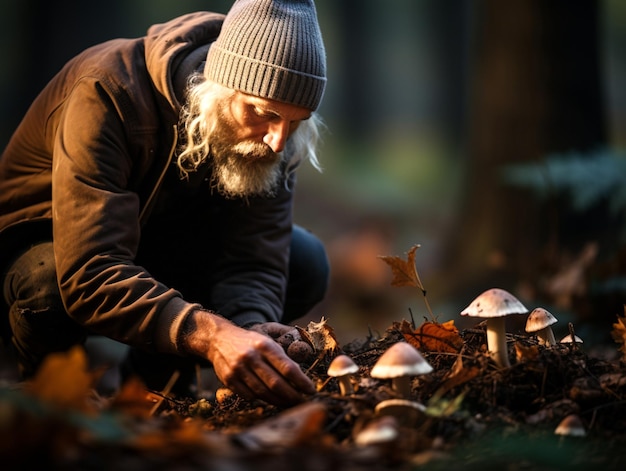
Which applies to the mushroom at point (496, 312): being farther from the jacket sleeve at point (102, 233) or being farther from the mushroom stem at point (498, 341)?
the jacket sleeve at point (102, 233)

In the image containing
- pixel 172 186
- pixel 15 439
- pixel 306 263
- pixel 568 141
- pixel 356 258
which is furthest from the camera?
pixel 356 258

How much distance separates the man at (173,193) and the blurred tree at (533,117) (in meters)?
2.83

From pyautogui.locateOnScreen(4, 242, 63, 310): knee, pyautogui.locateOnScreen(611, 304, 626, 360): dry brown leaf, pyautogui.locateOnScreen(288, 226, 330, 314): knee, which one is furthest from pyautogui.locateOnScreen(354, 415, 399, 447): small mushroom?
pyautogui.locateOnScreen(288, 226, 330, 314): knee

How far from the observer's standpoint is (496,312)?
2.38 m

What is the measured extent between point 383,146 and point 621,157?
588 inches

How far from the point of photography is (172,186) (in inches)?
145

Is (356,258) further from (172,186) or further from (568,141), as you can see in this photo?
(172,186)

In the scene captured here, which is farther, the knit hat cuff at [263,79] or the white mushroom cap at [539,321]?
the knit hat cuff at [263,79]

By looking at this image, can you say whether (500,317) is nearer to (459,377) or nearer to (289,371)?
(459,377)

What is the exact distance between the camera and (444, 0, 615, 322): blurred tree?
609 centimetres

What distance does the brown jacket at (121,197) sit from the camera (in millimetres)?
2896

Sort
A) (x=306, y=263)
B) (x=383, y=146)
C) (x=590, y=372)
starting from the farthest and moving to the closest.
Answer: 1. (x=383, y=146)
2. (x=306, y=263)
3. (x=590, y=372)

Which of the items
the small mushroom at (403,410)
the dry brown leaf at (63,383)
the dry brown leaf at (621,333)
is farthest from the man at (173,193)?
the dry brown leaf at (621,333)

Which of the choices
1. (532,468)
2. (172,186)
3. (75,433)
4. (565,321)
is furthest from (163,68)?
(565,321)
